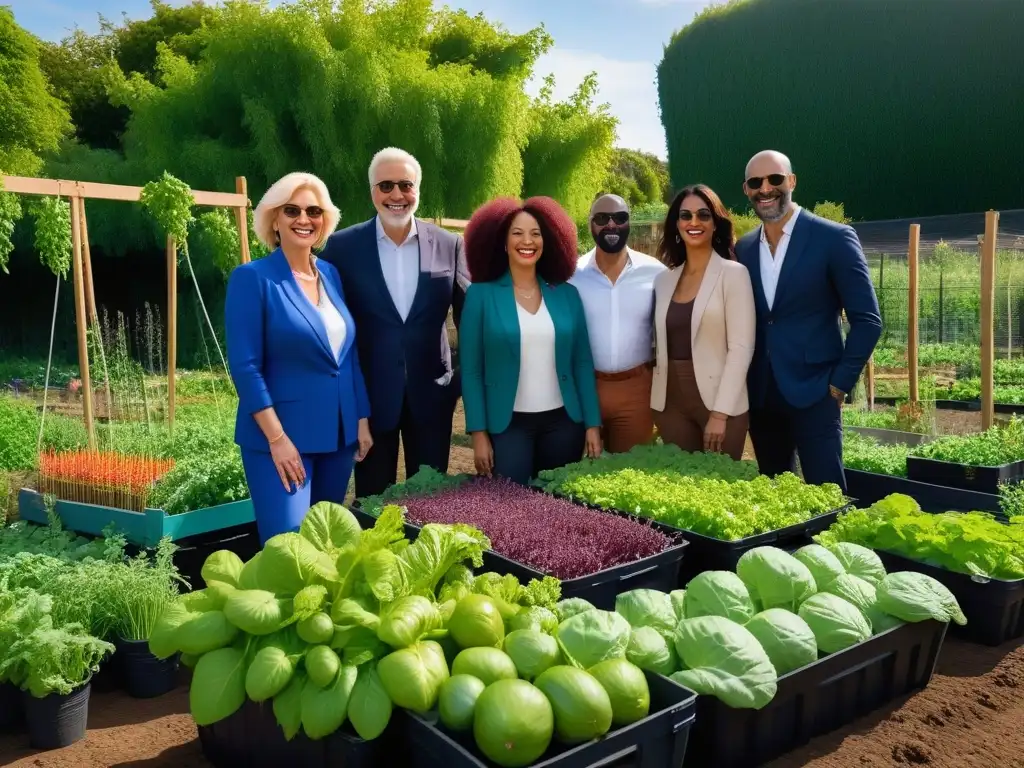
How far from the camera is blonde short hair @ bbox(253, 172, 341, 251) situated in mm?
3219

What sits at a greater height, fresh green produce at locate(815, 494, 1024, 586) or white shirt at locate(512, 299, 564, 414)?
white shirt at locate(512, 299, 564, 414)

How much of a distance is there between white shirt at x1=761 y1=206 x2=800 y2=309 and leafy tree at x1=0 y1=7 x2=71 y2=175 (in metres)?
17.7

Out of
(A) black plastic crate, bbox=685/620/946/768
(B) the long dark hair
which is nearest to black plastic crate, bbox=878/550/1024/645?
(A) black plastic crate, bbox=685/620/946/768

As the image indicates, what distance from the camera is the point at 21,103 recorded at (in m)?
17.8

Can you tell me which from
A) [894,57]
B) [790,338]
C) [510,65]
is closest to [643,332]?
[790,338]

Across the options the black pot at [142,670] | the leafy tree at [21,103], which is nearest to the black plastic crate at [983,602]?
the black pot at [142,670]

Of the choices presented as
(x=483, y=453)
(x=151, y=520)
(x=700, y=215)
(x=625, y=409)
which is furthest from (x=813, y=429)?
(x=151, y=520)

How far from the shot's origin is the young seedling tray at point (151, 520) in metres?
3.99

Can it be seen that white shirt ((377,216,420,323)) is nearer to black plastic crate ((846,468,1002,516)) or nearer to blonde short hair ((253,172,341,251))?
blonde short hair ((253,172,341,251))

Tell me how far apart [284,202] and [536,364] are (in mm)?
1253

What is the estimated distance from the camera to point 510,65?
62.5ft

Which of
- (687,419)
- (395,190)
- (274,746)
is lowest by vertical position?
(274,746)

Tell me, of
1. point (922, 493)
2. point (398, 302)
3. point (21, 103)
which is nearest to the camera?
point (398, 302)

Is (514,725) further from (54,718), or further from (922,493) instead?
(922,493)
